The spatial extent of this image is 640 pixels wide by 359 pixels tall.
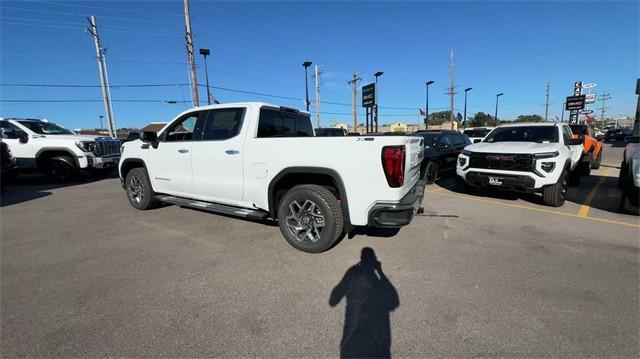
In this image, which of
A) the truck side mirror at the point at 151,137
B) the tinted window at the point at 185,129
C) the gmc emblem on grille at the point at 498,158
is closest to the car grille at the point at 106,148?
the truck side mirror at the point at 151,137

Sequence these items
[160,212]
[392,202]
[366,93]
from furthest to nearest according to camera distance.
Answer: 1. [366,93]
2. [160,212]
3. [392,202]

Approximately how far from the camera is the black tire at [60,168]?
8.82m

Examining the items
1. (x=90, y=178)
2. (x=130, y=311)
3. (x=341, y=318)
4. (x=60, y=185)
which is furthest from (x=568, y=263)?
(x=90, y=178)

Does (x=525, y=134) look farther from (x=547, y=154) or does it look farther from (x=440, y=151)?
(x=440, y=151)

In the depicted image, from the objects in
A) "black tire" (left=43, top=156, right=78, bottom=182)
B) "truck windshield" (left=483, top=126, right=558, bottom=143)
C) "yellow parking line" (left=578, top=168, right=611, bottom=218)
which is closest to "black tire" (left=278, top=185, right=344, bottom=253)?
"yellow parking line" (left=578, top=168, right=611, bottom=218)

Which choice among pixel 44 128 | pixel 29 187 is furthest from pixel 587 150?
pixel 44 128

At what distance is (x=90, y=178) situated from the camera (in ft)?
34.0

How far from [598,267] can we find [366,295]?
2.69 metres

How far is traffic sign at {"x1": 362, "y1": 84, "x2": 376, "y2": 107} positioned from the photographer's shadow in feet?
90.8

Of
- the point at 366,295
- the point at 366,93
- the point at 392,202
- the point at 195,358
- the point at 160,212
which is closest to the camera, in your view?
the point at 195,358

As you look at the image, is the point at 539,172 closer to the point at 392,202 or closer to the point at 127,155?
the point at 392,202

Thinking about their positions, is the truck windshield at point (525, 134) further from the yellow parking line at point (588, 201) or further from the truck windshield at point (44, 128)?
the truck windshield at point (44, 128)

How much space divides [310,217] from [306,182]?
46 cm

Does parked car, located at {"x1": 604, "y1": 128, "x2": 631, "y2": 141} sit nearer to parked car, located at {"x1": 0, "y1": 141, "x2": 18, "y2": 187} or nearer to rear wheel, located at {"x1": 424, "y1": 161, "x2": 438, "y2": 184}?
rear wheel, located at {"x1": 424, "y1": 161, "x2": 438, "y2": 184}
